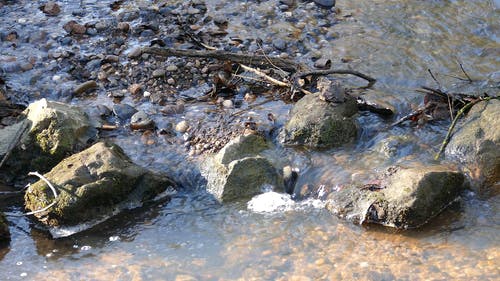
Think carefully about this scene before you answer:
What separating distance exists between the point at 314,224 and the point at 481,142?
5.36 feet

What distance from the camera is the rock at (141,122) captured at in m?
6.53

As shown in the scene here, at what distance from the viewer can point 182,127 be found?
6480mm

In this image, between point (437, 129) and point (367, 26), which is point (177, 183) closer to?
point (437, 129)

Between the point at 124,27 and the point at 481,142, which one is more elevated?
the point at 481,142

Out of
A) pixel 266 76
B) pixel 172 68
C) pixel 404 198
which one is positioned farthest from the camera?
pixel 172 68

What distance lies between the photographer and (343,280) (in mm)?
4508

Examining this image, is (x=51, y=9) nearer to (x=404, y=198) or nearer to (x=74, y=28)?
(x=74, y=28)

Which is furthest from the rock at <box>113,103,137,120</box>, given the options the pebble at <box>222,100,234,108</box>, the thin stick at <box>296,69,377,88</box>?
the thin stick at <box>296,69,377,88</box>

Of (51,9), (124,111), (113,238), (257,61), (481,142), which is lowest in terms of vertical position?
(113,238)

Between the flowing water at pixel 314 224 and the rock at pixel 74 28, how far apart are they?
0.81 meters

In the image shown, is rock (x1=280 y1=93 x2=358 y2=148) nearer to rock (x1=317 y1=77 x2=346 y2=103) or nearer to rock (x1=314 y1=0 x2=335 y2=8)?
rock (x1=317 y1=77 x2=346 y2=103)

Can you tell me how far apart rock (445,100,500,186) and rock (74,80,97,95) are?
380 centimetres

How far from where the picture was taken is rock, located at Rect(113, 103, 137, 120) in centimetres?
670

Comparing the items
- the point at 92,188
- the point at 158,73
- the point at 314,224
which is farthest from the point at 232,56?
the point at 314,224
